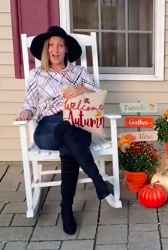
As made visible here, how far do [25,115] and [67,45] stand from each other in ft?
1.98

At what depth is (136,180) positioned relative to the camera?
2.81 metres

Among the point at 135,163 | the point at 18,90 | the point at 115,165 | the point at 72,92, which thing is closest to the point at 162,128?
the point at 135,163

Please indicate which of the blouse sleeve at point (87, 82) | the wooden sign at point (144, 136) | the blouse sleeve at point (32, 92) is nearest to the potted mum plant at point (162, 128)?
the wooden sign at point (144, 136)

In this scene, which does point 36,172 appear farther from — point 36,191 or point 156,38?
point 156,38

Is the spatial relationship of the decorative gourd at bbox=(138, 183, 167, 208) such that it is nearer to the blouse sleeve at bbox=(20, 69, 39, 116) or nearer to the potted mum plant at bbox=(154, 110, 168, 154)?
the potted mum plant at bbox=(154, 110, 168, 154)

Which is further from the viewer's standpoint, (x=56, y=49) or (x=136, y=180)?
(x=136, y=180)

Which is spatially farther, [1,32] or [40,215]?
[1,32]

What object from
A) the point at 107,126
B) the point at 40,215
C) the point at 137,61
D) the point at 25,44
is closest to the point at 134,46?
the point at 137,61

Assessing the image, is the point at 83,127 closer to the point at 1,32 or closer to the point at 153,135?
the point at 153,135

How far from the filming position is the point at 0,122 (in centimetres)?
344

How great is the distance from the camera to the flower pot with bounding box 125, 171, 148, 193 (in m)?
2.79

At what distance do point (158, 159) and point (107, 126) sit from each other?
647 millimetres

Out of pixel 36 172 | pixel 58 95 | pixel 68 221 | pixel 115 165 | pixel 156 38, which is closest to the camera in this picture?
pixel 68 221

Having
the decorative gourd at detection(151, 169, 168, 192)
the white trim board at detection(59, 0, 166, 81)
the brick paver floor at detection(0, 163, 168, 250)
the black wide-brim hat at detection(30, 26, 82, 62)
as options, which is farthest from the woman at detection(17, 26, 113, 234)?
the white trim board at detection(59, 0, 166, 81)
